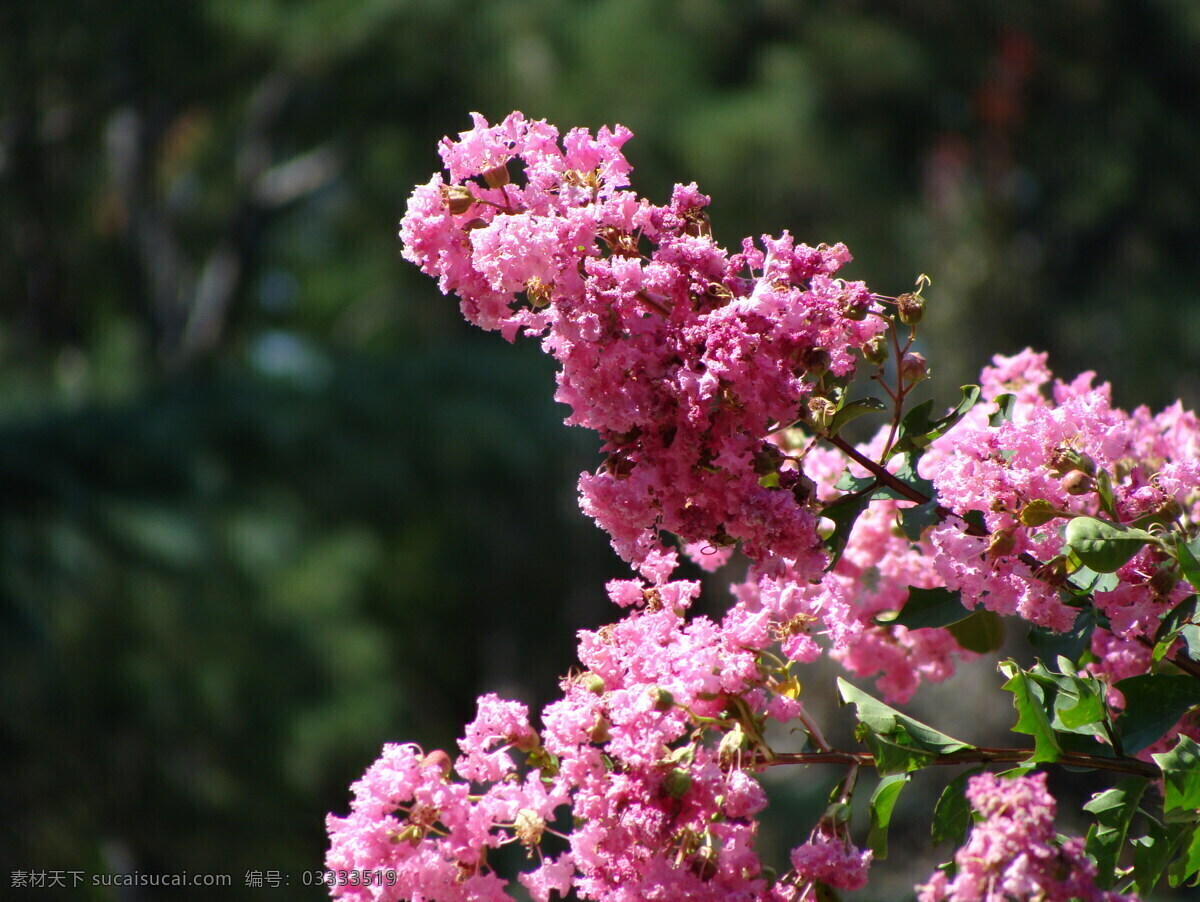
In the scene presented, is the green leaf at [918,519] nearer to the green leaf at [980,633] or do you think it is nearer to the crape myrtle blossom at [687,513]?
the crape myrtle blossom at [687,513]

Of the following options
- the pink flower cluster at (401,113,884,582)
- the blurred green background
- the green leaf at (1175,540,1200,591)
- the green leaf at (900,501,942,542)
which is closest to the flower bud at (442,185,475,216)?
the pink flower cluster at (401,113,884,582)

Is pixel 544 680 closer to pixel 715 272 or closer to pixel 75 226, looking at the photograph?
pixel 75 226

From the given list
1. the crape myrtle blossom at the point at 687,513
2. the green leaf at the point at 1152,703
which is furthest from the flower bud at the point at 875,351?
the green leaf at the point at 1152,703

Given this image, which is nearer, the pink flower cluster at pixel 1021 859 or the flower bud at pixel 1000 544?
the pink flower cluster at pixel 1021 859

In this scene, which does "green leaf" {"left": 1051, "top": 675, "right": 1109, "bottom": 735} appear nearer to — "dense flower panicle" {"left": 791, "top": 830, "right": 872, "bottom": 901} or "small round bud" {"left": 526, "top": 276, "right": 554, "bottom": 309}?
"dense flower panicle" {"left": 791, "top": 830, "right": 872, "bottom": 901}

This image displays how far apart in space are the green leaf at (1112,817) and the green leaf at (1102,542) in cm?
11

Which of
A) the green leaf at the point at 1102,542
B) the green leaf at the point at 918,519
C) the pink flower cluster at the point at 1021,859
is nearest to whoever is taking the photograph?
the pink flower cluster at the point at 1021,859

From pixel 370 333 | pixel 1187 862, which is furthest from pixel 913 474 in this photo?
pixel 370 333

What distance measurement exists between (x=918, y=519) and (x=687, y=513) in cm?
14

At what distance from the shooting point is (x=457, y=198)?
69 cm

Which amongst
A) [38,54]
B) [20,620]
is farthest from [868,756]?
[38,54]

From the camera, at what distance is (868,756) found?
0.70 meters

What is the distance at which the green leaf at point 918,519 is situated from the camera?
2.38 ft

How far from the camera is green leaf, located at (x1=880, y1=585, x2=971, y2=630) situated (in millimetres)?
733
